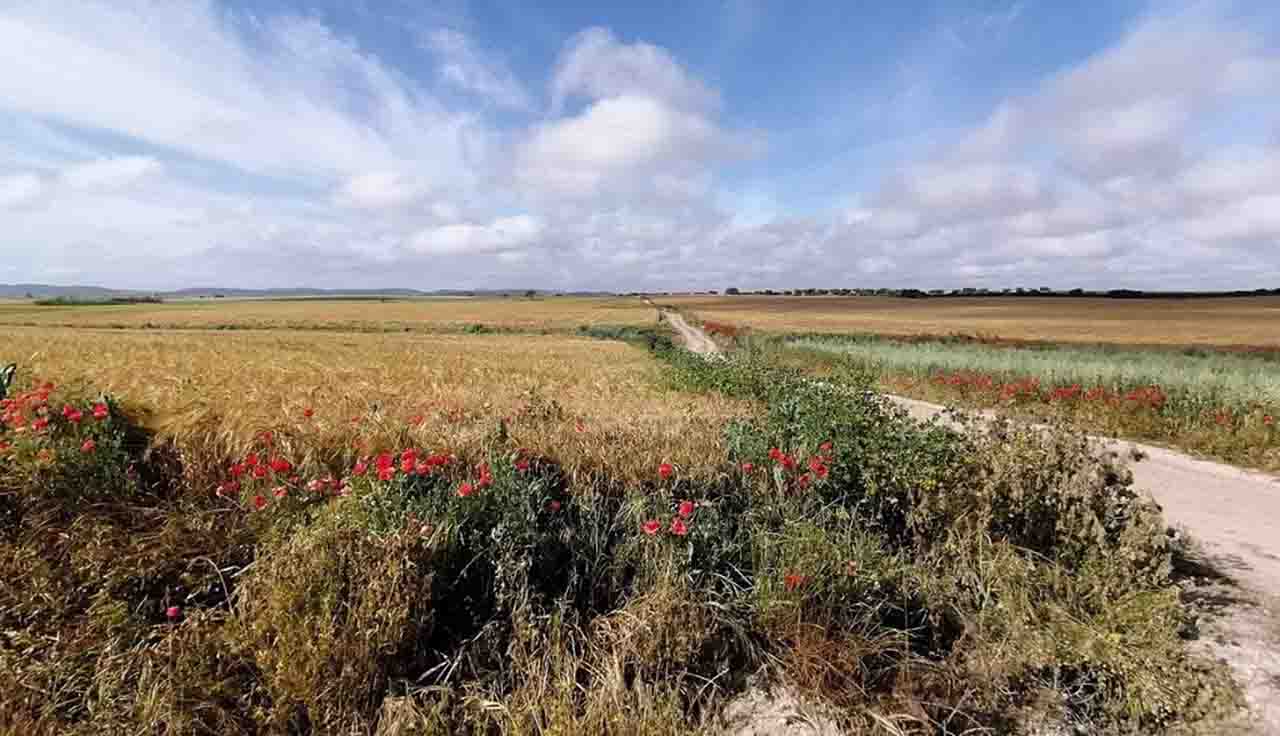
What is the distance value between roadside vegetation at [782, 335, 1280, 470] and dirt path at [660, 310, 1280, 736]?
1.23 meters

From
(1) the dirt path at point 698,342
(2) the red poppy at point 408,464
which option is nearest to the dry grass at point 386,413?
(2) the red poppy at point 408,464

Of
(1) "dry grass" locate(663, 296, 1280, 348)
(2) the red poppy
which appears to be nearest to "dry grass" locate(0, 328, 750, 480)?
(2) the red poppy

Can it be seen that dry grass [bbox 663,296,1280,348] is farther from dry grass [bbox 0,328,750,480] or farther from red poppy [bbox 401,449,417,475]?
red poppy [bbox 401,449,417,475]

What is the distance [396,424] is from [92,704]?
253 cm

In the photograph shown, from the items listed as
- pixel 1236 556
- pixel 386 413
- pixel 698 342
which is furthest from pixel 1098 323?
pixel 386 413

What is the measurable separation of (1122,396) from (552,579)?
15.8m

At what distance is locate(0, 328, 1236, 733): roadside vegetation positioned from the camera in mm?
2627

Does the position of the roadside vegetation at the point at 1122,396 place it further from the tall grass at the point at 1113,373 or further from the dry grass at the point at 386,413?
the dry grass at the point at 386,413

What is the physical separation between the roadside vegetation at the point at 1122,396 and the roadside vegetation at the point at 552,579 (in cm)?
180

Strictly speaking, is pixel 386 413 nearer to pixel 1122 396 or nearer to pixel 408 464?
pixel 408 464

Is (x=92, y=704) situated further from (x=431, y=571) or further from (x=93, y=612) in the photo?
(x=431, y=571)

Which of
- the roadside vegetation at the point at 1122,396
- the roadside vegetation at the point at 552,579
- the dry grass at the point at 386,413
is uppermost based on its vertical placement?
the dry grass at the point at 386,413

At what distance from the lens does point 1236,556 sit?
5.21 metres

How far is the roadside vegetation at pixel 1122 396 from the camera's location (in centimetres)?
1026
